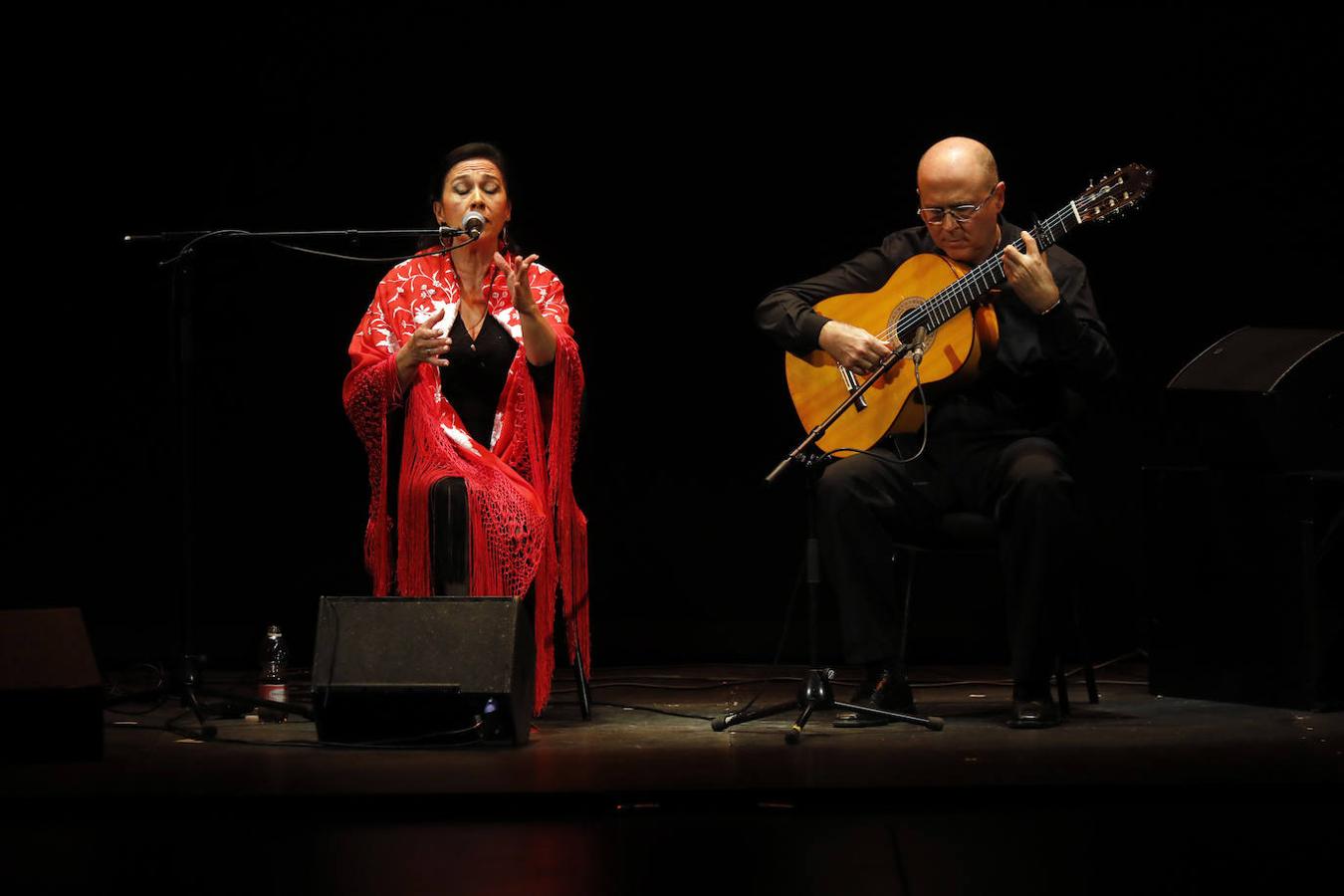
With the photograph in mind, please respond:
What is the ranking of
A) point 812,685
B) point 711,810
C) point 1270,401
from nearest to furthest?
point 711,810 < point 812,685 < point 1270,401

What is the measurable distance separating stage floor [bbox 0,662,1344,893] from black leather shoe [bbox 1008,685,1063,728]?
0.07 m

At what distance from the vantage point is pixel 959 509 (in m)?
4.09

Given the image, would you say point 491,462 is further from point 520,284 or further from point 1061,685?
point 1061,685

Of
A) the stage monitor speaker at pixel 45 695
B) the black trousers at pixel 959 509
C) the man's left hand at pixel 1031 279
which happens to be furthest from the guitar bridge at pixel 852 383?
the stage monitor speaker at pixel 45 695

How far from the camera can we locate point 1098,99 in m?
5.06

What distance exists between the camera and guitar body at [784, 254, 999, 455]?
157 inches

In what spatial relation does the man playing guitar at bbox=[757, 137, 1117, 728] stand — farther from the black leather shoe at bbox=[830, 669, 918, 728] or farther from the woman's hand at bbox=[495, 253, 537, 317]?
the woman's hand at bbox=[495, 253, 537, 317]

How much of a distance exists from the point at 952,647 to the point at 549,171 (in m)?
1.85

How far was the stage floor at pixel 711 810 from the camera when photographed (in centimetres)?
266

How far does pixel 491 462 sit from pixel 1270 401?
71.2 inches

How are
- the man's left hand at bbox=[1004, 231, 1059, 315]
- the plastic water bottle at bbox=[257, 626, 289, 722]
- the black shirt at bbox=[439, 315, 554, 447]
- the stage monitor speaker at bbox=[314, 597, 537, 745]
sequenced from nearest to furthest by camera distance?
the stage monitor speaker at bbox=[314, 597, 537, 745] → the man's left hand at bbox=[1004, 231, 1059, 315] → the black shirt at bbox=[439, 315, 554, 447] → the plastic water bottle at bbox=[257, 626, 289, 722]

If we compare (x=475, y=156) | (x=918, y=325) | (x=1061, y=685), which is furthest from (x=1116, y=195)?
(x=475, y=156)

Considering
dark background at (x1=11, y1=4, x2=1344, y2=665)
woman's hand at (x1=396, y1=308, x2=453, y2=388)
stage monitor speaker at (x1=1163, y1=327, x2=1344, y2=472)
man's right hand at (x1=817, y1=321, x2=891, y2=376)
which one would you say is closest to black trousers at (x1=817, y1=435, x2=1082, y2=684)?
man's right hand at (x1=817, y1=321, x2=891, y2=376)

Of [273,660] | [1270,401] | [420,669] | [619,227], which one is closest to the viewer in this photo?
[420,669]
